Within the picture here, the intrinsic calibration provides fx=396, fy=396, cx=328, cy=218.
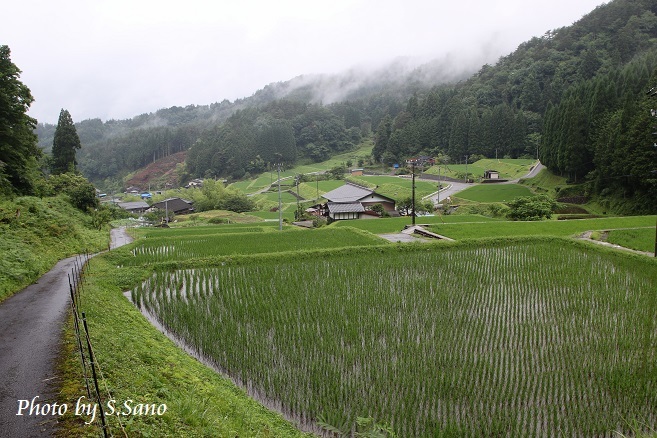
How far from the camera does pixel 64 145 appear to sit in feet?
110

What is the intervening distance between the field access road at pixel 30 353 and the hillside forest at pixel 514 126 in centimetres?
2944

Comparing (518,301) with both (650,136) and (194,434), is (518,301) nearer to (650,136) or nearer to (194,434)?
(194,434)

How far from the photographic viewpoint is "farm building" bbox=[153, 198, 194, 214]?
4972 centimetres

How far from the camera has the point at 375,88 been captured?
16400cm

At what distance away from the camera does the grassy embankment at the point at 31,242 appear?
9.70 metres

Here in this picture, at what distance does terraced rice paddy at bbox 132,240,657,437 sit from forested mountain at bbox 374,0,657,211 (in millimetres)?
17639

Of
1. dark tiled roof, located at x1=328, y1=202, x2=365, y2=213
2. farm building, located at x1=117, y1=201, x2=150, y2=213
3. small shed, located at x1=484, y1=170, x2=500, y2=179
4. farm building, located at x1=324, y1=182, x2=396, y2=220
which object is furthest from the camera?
farm building, located at x1=117, y1=201, x2=150, y2=213

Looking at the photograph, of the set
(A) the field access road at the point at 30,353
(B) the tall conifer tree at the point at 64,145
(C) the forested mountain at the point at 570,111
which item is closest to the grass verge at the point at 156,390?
(A) the field access road at the point at 30,353

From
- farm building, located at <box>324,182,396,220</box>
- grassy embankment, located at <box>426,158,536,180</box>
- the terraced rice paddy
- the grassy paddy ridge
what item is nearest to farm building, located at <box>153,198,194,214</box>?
farm building, located at <box>324,182,396,220</box>

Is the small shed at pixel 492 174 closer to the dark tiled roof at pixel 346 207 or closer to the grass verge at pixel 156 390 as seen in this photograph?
the dark tiled roof at pixel 346 207

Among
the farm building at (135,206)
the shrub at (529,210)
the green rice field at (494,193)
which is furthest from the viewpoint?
the farm building at (135,206)

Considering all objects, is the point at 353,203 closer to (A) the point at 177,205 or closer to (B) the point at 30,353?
(A) the point at 177,205

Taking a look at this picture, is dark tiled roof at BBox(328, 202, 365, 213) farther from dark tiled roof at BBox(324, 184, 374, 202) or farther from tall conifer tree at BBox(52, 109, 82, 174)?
tall conifer tree at BBox(52, 109, 82, 174)

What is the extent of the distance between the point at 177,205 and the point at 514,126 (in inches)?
1799
